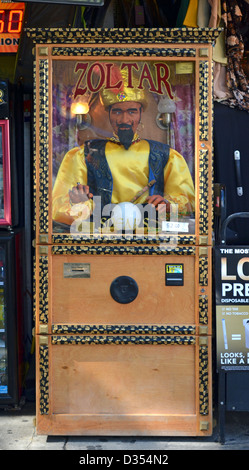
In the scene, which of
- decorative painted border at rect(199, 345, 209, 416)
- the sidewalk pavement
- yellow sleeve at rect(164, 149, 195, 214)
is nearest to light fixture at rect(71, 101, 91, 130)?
yellow sleeve at rect(164, 149, 195, 214)

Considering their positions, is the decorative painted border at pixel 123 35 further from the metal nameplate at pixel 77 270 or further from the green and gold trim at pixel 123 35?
the metal nameplate at pixel 77 270

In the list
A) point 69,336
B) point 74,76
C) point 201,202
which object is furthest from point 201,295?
point 74,76

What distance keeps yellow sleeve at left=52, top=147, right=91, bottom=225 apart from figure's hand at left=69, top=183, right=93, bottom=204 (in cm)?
3

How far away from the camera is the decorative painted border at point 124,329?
4418mm

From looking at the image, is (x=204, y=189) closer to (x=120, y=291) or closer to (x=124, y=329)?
(x=120, y=291)

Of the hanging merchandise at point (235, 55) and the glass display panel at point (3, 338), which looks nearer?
the glass display panel at point (3, 338)

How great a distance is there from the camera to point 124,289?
4.44 metres

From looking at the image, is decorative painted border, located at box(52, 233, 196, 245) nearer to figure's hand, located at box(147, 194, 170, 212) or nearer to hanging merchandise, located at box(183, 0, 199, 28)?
figure's hand, located at box(147, 194, 170, 212)

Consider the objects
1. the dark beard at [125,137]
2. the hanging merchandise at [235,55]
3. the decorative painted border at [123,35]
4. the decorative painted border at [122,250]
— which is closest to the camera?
the decorative painted border at [123,35]

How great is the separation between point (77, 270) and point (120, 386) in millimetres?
919

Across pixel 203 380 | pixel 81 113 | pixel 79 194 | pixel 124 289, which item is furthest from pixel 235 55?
pixel 203 380

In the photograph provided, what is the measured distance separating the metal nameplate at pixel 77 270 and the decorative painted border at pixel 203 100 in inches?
50.1

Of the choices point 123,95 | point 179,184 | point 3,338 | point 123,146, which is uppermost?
point 123,95

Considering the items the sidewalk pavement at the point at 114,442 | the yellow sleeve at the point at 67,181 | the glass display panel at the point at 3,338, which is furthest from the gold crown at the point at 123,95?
the sidewalk pavement at the point at 114,442
